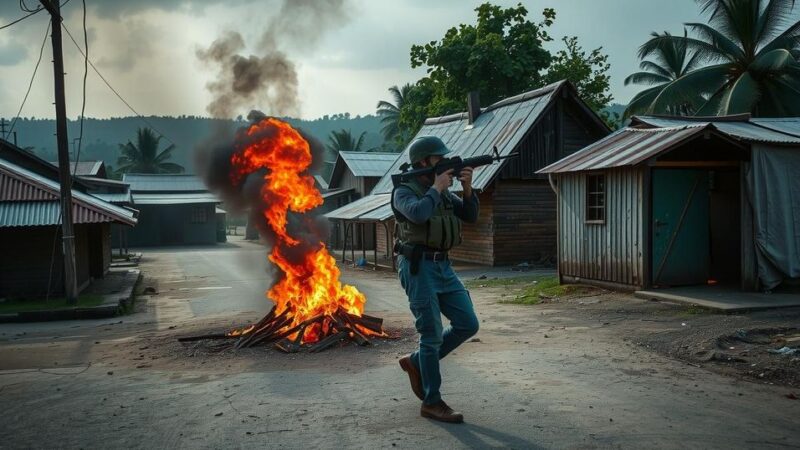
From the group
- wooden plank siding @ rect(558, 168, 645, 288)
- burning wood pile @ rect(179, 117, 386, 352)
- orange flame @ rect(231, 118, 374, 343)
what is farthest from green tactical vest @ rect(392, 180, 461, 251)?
wooden plank siding @ rect(558, 168, 645, 288)

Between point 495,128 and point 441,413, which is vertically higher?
point 495,128

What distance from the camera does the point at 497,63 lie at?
33.2 m

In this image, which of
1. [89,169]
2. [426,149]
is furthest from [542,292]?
[89,169]

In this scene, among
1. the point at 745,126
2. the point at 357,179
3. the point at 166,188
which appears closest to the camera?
the point at 745,126

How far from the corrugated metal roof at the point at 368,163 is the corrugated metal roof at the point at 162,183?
1862 cm

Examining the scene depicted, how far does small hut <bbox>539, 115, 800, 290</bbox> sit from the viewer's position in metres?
11.1

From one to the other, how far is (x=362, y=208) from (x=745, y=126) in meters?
14.4

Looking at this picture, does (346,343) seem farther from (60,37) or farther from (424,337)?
(60,37)

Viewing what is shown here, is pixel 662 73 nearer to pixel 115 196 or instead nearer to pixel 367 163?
pixel 367 163

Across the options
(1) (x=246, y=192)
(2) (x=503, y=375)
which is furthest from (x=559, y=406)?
(1) (x=246, y=192)

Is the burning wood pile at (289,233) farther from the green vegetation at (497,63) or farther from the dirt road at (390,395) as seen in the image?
the green vegetation at (497,63)

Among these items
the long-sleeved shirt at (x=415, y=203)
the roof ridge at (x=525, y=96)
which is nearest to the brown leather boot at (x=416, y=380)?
the long-sleeved shirt at (x=415, y=203)

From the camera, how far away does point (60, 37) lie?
43.1 ft

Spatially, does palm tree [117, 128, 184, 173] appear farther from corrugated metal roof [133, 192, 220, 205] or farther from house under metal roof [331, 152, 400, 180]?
house under metal roof [331, 152, 400, 180]
